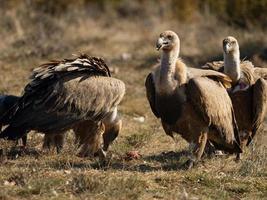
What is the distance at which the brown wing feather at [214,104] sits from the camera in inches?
281

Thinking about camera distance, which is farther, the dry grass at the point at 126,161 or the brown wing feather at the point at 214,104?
the brown wing feather at the point at 214,104

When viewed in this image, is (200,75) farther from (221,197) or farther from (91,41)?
(91,41)

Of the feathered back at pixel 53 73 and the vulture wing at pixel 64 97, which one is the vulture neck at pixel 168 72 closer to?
the vulture wing at pixel 64 97

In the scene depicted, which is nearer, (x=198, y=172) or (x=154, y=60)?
(x=198, y=172)

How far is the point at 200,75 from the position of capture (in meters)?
7.39

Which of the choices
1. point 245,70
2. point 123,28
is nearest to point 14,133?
point 245,70

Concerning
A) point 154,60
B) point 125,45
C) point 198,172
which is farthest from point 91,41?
point 198,172

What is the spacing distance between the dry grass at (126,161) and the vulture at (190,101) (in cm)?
35

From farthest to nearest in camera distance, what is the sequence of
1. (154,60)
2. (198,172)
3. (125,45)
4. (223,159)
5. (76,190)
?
(125,45), (154,60), (223,159), (198,172), (76,190)

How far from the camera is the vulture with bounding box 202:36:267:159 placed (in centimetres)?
800

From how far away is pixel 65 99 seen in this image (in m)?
7.32

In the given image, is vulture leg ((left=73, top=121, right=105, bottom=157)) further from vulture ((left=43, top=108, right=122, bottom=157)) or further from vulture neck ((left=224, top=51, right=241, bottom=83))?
vulture neck ((left=224, top=51, right=241, bottom=83))

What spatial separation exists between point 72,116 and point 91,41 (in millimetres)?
9637

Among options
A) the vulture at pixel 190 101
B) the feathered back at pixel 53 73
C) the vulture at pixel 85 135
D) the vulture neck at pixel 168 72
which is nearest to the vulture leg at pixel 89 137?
the vulture at pixel 85 135
